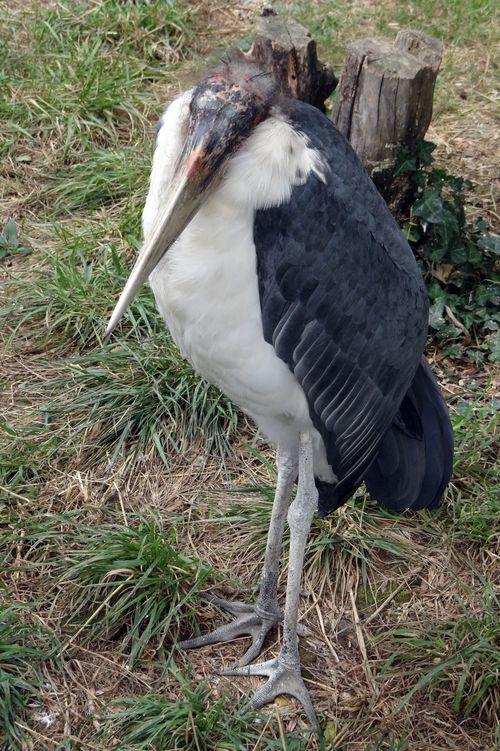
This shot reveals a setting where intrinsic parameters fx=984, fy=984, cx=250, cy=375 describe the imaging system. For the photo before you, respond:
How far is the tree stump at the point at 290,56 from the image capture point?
4062mm

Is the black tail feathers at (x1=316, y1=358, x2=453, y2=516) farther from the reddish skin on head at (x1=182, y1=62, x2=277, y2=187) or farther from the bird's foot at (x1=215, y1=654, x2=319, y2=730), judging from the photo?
the reddish skin on head at (x1=182, y1=62, x2=277, y2=187)

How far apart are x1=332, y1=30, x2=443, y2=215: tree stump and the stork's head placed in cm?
175

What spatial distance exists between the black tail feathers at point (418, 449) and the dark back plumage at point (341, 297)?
0.86 feet

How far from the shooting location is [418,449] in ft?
11.2

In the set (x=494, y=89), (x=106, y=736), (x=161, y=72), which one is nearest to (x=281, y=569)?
(x=106, y=736)

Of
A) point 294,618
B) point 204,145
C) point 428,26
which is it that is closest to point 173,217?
point 204,145

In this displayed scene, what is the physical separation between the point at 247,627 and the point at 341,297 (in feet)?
4.50

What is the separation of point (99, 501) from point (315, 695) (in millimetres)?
1144

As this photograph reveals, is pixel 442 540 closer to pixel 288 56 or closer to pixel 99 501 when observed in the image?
pixel 99 501

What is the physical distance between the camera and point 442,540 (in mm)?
3742

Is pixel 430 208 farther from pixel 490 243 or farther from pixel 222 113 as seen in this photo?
pixel 222 113

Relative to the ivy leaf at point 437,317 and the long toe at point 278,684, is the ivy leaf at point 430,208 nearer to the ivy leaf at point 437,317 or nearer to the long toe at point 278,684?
the ivy leaf at point 437,317

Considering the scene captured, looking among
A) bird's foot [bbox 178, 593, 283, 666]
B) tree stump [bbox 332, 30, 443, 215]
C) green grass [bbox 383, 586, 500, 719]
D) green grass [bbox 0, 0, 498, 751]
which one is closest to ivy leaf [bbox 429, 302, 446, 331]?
green grass [bbox 0, 0, 498, 751]

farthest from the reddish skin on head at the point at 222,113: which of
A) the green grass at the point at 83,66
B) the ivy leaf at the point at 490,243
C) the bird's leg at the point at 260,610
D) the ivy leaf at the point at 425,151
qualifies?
the green grass at the point at 83,66
